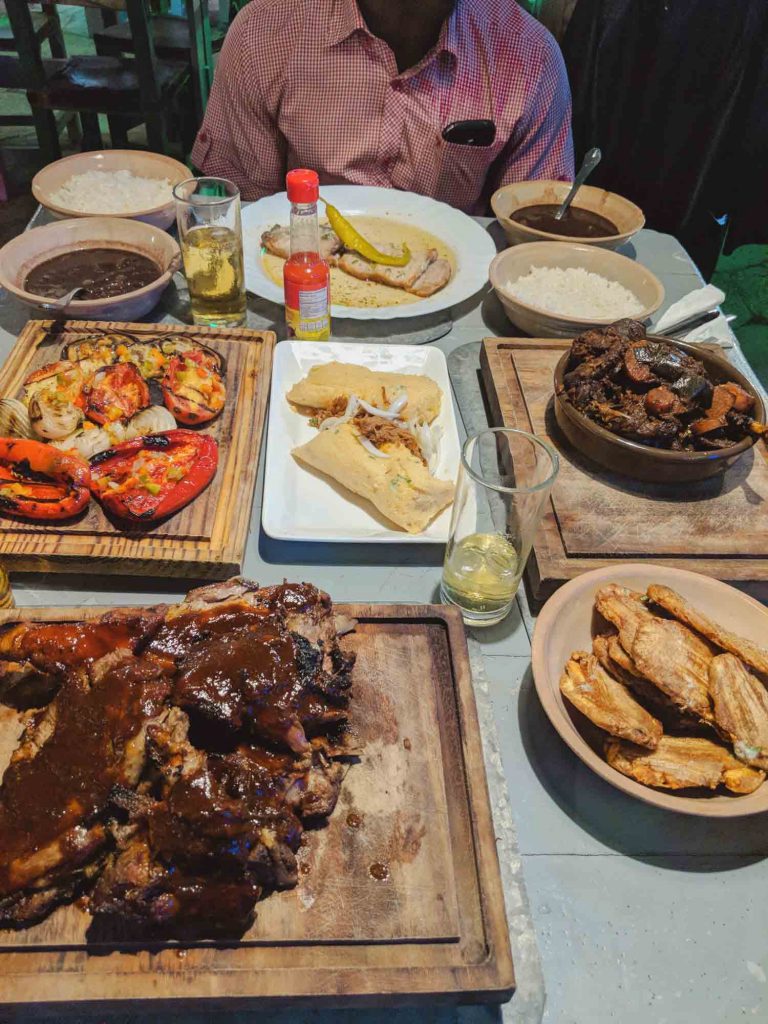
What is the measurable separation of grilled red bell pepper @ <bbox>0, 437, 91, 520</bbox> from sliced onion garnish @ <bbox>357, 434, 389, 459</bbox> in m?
0.76

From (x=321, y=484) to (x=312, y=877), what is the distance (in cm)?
110

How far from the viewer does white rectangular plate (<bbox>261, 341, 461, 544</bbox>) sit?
189 centimetres

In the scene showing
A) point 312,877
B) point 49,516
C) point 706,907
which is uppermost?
point 49,516

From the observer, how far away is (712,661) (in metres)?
1.51

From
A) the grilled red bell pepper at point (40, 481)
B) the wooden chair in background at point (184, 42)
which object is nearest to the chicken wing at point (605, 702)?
the grilled red bell pepper at point (40, 481)

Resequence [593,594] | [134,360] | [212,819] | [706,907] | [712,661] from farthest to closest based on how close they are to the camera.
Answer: [134,360] < [593,594] < [712,661] < [706,907] < [212,819]

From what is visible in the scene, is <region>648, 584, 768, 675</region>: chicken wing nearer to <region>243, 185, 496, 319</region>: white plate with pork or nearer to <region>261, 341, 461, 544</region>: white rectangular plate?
<region>261, 341, 461, 544</region>: white rectangular plate

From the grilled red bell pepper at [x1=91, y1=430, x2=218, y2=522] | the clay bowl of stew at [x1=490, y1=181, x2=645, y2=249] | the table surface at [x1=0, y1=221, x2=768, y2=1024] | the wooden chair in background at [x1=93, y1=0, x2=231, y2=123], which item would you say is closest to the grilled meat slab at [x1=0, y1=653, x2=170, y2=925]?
the table surface at [x1=0, y1=221, x2=768, y2=1024]

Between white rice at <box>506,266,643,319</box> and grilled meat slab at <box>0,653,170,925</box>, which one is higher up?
grilled meat slab at <box>0,653,170,925</box>

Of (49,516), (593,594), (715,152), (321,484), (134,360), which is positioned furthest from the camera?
(715,152)

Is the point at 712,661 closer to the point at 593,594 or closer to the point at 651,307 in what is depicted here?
the point at 593,594

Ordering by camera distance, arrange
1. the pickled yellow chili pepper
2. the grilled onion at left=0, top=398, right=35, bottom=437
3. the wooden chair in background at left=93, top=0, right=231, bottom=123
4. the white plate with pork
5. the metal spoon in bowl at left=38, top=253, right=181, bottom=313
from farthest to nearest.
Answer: the wooden chair in background at left=93, top=0, right=231, bottom=123 < the pickled yellow chili pepper < the white plate with pork < the metal spoon in bowl at left=38, top=253, right=181, bottom=313 < the grilled onion at left=0, top=398, right=35, bottom=437

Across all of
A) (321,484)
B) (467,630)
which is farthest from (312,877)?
(321,484)

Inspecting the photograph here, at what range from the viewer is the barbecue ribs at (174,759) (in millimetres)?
1163
